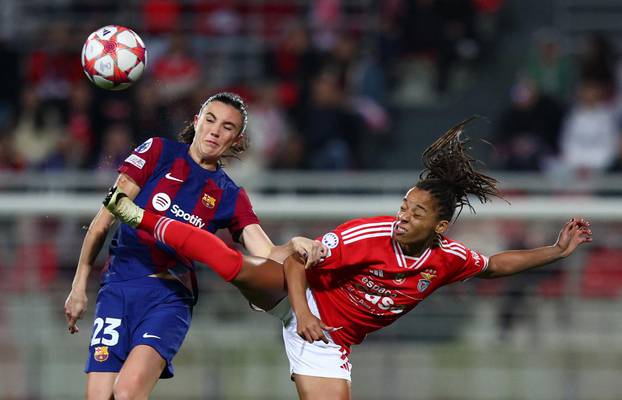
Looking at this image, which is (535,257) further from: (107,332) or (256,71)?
(256,71)

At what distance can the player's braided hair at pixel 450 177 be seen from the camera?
17.5 ft

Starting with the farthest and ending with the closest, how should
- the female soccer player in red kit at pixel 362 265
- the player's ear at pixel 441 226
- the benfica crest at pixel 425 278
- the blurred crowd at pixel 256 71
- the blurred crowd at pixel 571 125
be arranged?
1. the blurred crowd at pixel 256 71
2. the blurred crowd at pixel 571 125
3. the benfica crest at pixel 425 278
4. the player's ear at pixel 441 226
5. the female soccer player in red kit at pixel 362 265

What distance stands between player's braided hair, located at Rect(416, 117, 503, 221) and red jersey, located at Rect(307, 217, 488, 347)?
0.21m

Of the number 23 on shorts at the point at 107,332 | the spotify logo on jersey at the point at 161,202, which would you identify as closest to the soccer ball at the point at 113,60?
the spotify logo on jersey at the point at 161,202

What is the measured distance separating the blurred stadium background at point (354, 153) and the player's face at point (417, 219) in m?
1.74

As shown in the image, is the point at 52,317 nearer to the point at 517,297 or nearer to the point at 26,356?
the point at 26,356

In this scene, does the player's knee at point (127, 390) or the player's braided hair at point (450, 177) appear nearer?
the player's knee at point (127, 390)

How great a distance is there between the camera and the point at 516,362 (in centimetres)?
737

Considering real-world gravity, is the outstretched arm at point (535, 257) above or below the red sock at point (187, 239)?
below

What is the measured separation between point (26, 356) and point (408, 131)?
4703mm

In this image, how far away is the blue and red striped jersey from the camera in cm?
541

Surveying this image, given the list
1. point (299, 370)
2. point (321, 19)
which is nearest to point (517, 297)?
point (299, 370)

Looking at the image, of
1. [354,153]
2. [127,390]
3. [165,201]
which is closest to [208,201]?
[165,201]

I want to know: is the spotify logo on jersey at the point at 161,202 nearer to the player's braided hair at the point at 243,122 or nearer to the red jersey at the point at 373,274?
the player's braided hair at the point at 243,122
